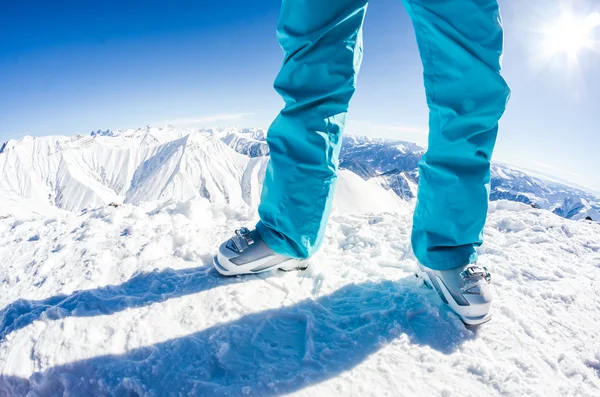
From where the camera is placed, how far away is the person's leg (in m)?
1.20

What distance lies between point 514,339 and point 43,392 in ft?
5.35

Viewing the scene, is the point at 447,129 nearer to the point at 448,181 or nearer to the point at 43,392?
the point at 448,181

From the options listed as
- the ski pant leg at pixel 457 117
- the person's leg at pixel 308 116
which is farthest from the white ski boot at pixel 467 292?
the person's leg at pixel 308 116

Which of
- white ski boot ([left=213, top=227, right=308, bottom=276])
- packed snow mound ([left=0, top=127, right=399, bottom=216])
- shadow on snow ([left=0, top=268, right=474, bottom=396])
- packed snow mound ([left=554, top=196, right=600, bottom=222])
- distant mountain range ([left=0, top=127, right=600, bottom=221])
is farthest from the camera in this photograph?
packed snow mound ([left=554, top=196, right=600, bottom=222])

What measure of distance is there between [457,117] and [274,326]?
1134 mm

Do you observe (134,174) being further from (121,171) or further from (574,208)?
(574,208)

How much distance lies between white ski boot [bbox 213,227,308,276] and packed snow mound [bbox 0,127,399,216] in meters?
115

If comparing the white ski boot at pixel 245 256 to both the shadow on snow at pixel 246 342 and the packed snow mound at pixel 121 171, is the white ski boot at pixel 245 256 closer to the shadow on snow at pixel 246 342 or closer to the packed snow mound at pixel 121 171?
the shadow on snow at pixel 246 342

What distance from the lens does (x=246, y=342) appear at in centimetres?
108

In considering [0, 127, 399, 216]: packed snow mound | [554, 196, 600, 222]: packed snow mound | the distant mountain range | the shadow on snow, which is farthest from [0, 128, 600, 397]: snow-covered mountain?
[554, 196, 600, 222]: packed snow mound

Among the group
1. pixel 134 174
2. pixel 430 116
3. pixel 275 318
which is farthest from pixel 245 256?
pixel 134 174

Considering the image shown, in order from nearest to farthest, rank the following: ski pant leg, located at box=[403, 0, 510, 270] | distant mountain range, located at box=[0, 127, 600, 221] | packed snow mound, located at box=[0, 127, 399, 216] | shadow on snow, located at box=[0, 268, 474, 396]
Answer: shadow on snow, located at box=[0, 268, 474, 396]
ski pant leg, located at box=[403, 0, 510, 270]
packed snow mound, located at box=[0, 127, 399, 216]
distant mountain range, located at box=[0, 127, 600, 221]

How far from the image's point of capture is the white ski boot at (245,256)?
1.43 meters

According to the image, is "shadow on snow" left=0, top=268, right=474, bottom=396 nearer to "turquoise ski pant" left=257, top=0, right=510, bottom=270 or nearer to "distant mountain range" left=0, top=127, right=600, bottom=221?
"turquoise ski pant" left=257, top=0, right=510, bottom=270
